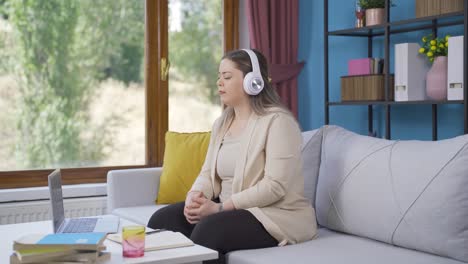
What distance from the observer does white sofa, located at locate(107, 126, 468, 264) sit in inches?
84.4

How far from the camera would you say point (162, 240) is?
199cm

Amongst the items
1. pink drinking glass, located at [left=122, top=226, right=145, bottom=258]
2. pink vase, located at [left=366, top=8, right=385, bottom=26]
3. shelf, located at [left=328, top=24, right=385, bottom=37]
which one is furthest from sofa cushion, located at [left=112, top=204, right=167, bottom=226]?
pink vase, located at [left=366, top=8, right=385, bottom=26]

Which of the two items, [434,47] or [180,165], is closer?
[434,47]

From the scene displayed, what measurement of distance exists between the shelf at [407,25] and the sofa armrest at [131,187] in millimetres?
1383

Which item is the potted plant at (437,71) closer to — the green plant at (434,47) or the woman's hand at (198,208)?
the green plant at (434,47)

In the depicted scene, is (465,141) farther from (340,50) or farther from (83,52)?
(83,52)

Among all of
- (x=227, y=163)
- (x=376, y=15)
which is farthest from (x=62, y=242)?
(x=376, y=15)

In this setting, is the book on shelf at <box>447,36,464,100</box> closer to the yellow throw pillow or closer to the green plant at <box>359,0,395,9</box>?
the green plant at <box>359,0,395,9</box>

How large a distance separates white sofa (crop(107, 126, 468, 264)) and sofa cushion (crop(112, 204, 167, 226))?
0.82 m

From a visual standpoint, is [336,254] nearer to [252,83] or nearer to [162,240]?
[162,240]

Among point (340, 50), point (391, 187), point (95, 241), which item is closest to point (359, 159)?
point (391, 187)

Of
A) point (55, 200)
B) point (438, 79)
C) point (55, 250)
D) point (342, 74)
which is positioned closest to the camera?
point (55, 250)

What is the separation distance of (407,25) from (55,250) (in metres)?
2.51

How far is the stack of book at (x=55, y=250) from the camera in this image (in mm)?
1688
